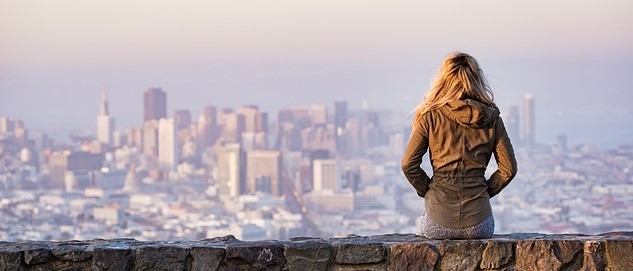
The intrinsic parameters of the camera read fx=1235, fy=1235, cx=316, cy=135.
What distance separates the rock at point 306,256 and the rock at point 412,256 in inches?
9.5

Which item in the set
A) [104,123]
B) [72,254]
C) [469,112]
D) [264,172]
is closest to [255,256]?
[72,254]

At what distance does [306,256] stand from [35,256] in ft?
3.14

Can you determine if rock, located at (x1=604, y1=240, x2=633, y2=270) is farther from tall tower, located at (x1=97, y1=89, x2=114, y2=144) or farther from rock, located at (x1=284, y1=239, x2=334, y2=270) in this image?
tall tower, located at (x1=97, y1=89, x2=114, y2=144)

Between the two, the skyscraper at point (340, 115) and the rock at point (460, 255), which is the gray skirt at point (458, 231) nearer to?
the rock at point (460, 255)

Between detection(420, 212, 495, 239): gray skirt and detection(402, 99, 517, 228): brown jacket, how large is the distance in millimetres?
16

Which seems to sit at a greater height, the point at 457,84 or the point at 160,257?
the point at 457,84

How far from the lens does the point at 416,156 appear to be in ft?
15.0

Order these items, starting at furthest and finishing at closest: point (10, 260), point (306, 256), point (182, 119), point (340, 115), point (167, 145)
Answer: point (182, 119), point (340, 115), point (167, 145), point (306, 256), point (10, 260)

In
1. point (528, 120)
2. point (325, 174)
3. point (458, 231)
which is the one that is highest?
point (458, 231)

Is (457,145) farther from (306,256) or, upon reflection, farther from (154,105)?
(154,105)

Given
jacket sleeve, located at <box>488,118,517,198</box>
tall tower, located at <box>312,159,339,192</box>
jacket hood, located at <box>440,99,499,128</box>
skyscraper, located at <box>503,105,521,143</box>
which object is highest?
jacket hood, located at <box>440,99,499,128</box>

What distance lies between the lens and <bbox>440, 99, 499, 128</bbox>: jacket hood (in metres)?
4.45

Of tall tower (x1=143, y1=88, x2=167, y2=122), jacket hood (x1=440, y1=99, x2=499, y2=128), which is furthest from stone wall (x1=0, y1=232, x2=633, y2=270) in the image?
tall tower (x1=143, y1=88, x2=167, y2=122)

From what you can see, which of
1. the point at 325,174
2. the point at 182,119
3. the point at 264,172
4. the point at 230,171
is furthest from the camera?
the point at 182,119
